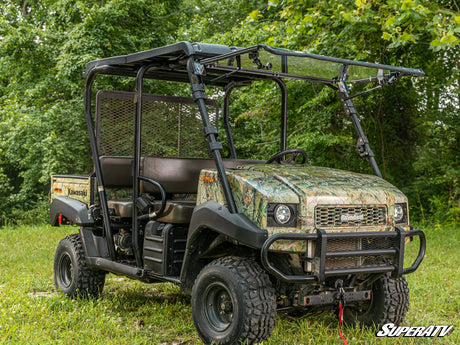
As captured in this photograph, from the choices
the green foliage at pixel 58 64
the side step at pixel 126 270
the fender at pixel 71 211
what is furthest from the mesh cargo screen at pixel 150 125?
the green foliage at pixel 58 64

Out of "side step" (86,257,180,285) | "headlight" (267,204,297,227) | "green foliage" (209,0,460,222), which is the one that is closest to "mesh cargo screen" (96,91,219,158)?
"side step" (86,257,180,285)

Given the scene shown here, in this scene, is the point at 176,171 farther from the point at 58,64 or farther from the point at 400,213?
the point at 58,64

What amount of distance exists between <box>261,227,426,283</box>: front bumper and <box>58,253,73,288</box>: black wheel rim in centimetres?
281

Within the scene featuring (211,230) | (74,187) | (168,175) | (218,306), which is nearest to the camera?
(218,306)

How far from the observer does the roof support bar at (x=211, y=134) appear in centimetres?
398

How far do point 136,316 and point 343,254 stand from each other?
7.09 ft

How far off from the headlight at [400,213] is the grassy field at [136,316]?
878 millimetres

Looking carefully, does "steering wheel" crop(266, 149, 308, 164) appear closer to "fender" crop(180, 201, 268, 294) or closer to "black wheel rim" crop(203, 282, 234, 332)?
"fender" crop(180, 201, 268, 294)

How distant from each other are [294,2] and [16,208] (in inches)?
484

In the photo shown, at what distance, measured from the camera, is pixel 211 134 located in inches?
163

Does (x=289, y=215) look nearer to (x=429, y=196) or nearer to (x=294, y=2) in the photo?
(x=294, y=2)

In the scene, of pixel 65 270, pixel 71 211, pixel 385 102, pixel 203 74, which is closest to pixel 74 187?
pixel 71 211

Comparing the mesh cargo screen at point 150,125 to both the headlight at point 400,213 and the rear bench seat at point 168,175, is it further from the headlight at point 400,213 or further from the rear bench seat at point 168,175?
the headlight at point 400,213

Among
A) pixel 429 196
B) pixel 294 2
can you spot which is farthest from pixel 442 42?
pixel 429 196
